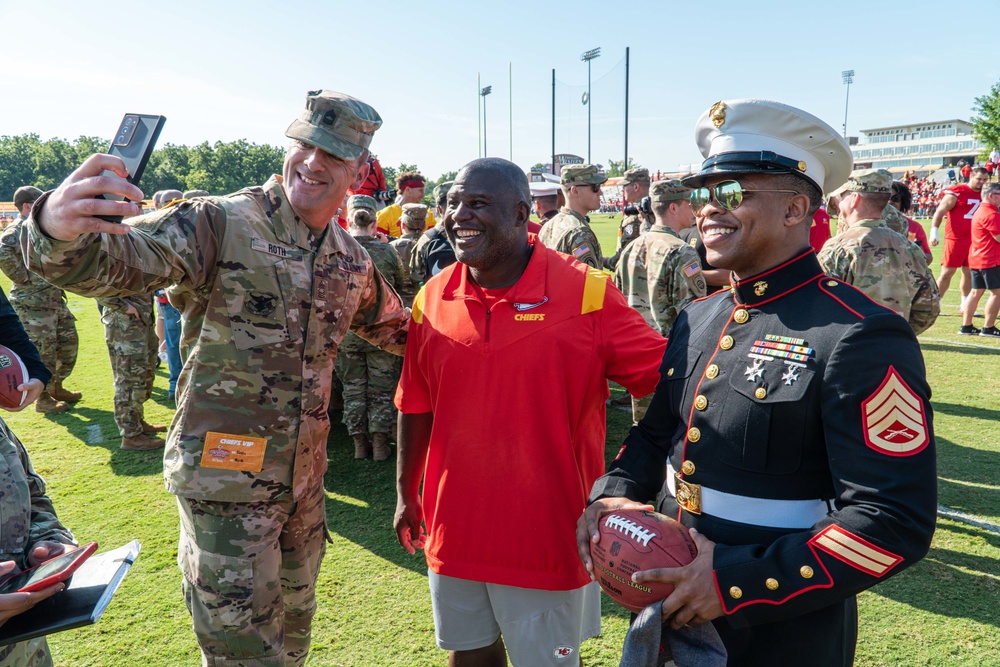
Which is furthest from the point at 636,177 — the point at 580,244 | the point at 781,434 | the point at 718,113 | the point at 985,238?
the point at 781,434

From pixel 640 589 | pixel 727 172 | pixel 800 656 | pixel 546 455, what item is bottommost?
pixel 800 656

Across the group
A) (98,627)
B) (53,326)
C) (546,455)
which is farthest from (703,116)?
(53,326)

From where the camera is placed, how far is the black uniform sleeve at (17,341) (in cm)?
269

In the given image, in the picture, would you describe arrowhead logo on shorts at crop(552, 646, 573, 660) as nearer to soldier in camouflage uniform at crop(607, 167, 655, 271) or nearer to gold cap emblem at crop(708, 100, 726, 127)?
gold cap emblem at crop(708, 100, 726, 127)

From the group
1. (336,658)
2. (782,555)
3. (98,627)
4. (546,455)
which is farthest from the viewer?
(98,627)

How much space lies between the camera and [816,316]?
1797 millimetres

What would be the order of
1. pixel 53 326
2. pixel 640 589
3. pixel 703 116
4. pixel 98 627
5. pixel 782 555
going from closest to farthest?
pixel 782 555 → pixel 640 589 → pixel 703 116 → pixel 98 627 → pixel 53 326

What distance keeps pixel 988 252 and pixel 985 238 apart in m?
0.23

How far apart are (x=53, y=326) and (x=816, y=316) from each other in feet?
29.3

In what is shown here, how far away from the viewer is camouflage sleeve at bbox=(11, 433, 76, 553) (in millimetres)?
2105

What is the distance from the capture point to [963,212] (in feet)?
36.9

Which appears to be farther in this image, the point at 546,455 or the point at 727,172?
the point at 546,455

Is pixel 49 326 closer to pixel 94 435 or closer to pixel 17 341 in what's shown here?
pixel 94 435

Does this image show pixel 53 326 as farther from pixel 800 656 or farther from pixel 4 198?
pixel 4 198
